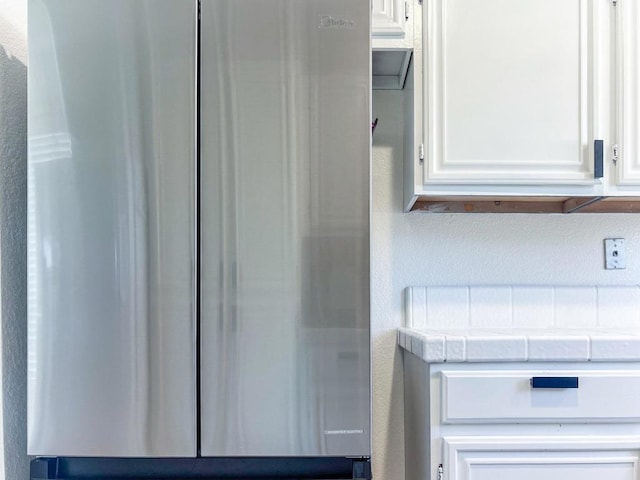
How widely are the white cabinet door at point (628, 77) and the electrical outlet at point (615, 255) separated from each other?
42cm

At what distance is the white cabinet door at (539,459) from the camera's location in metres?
1.28

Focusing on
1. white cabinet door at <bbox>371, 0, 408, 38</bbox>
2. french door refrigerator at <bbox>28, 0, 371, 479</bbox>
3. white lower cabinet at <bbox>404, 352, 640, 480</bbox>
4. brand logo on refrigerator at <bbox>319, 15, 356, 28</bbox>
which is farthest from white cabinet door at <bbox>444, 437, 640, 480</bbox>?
white cabinet door at <bbox>371, 0, 408, 38</bbox>

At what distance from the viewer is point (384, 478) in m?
1.83

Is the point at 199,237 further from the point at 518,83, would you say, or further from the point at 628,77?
the point at 628,77

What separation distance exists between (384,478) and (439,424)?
25.7 inches

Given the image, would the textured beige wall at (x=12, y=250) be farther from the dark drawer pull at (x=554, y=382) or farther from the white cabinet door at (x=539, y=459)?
the dark drawer pull at (x=554, y=382)

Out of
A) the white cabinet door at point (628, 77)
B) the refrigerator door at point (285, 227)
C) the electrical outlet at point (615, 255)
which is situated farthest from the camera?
the electrical outlet at point (615, 255)

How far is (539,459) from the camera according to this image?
4.23ft

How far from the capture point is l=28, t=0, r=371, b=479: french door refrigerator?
48.5 inches

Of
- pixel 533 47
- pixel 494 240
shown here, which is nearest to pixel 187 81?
pixel 533 47

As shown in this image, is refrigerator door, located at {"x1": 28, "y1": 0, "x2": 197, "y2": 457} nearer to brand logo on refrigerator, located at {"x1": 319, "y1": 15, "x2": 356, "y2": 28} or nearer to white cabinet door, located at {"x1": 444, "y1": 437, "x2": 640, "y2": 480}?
brand logo on refrigerator, located at {"x1": 319, "y1": 15, "x2": 356, "y2": 28}

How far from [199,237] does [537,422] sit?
934 millimetres

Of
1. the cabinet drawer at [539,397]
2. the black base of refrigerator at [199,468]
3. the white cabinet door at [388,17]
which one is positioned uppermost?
the white cabinet door at [388,17]

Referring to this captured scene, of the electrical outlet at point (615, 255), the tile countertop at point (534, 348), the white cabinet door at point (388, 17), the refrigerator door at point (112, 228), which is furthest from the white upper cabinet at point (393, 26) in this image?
the electrical outlet at point (615, 255)
